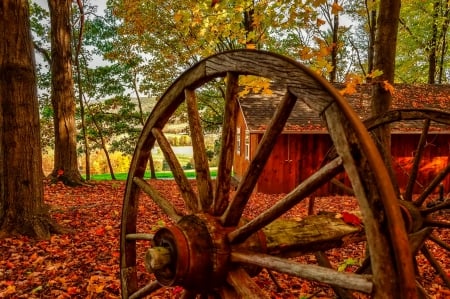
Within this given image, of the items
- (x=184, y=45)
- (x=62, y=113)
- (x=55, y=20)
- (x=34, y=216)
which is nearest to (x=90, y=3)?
(x=184, y=45)

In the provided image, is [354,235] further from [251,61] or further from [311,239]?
[251,61]

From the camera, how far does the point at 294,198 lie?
175 cm

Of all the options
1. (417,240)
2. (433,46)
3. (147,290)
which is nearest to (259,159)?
(147,290)

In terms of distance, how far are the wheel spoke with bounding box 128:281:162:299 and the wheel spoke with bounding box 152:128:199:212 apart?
1.98 ft

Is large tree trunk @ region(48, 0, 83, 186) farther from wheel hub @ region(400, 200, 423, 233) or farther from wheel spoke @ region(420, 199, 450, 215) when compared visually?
wheel spoke @ region(420, 199, 450, 215)

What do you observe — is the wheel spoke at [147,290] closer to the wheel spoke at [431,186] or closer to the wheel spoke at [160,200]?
the wheel spoke at [160,200]

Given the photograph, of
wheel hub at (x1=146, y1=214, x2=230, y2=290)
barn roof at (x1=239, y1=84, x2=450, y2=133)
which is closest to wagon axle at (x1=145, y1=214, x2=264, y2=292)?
wheel hub at (x1=146, y1=214, x2=230, y2=290)

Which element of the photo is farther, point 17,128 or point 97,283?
point 17,128

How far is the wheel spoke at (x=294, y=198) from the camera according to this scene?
1543mm

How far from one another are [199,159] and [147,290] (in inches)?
43.1

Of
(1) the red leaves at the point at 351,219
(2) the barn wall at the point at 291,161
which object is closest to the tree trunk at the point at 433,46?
(2) the barn wall at the point at 291,161

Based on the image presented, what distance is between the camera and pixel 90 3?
1972cm

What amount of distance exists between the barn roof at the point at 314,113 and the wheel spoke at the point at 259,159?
38.5ft

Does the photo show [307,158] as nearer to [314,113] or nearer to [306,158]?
[306,158]
